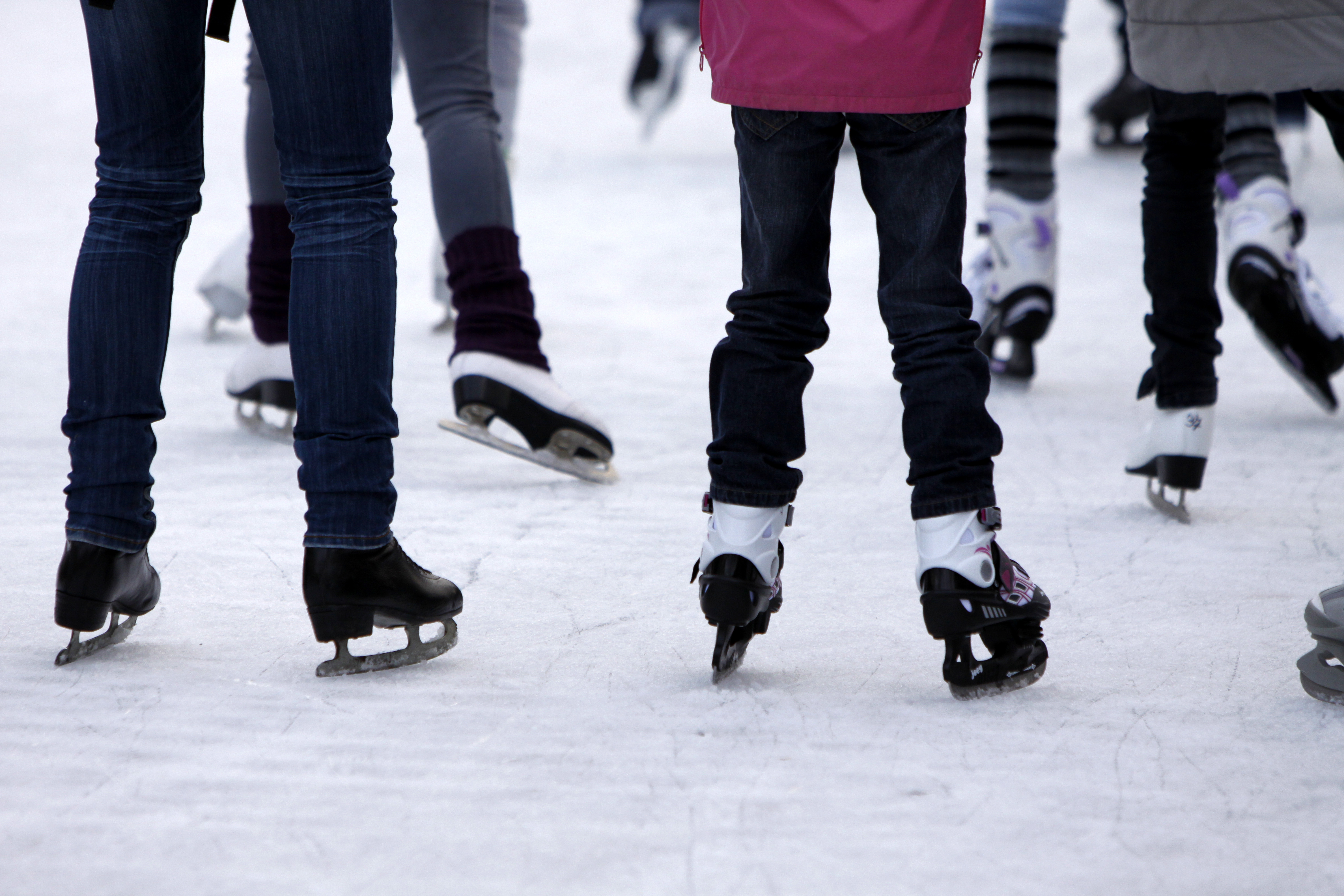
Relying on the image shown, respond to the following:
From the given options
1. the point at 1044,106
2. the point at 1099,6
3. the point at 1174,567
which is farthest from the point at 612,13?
the point at 1174,567

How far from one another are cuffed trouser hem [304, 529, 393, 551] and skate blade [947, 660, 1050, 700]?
522 mm

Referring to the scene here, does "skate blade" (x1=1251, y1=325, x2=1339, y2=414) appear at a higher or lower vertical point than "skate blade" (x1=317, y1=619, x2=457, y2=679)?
lower

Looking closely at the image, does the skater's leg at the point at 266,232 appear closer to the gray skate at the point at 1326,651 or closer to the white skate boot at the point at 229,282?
the white skate boot at the point at 229,282

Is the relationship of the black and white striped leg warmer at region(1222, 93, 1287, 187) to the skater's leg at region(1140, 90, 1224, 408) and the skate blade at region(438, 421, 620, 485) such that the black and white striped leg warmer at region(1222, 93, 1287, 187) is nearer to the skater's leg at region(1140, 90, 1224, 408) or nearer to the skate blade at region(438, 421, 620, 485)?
the skater's leg at region(1140, 90, 1224, 408)

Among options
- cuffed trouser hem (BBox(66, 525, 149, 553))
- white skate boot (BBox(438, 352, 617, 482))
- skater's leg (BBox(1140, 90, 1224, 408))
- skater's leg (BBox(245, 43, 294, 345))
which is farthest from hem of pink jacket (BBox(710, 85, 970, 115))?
skater's leg (BBox(245, 43, 294, 345))

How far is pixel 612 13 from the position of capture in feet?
28.9

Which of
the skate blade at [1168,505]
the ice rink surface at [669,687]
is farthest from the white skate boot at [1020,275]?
the skate blade at [1168,505]

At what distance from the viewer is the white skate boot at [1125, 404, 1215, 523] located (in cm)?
189

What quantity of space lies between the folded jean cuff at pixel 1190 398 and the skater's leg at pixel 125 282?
1231 millimetres

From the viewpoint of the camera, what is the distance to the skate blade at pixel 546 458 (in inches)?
79.4

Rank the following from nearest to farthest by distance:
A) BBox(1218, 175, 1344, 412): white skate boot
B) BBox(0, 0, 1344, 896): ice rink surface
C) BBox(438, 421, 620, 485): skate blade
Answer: BBox(0, 0, 1344, 896): ice rink surface
BBox(438, 421, 620, 485): skate blade
BBox(1218, 175, 1344, 412): white skate boot

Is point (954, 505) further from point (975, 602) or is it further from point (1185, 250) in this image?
point (1185, 250)

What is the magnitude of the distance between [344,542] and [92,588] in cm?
23

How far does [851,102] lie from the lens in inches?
47.3
